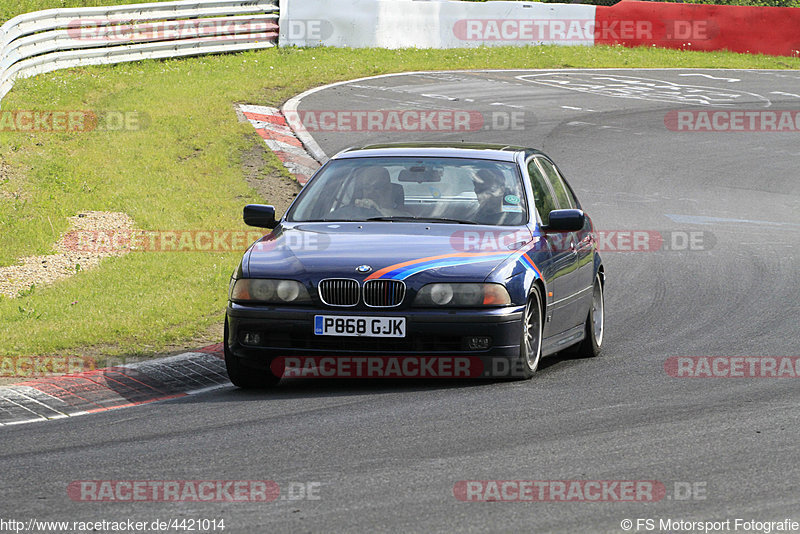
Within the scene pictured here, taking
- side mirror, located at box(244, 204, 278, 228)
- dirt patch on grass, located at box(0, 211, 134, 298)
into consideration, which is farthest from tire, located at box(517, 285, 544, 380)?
dirt patch on grass, located at box(0, 211, 134, 298)

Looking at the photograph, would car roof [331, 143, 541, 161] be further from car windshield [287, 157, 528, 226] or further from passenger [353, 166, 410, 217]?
passenger [353, 166, 410, 217]

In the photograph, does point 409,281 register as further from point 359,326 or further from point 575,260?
point 575,260

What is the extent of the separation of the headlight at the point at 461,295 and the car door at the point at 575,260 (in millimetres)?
1286

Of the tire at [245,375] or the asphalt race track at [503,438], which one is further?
the tire at [245,375]

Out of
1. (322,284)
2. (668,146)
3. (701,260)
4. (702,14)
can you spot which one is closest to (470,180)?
(322,284)

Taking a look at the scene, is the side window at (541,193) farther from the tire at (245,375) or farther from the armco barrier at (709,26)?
the armco barrier at (709,26)

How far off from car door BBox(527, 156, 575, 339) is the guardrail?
11.6 m

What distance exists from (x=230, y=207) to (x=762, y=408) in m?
9.07

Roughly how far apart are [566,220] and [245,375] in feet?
7.70

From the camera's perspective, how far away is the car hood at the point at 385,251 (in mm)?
7414

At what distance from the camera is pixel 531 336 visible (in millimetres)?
7875

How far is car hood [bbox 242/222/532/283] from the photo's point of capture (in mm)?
7414

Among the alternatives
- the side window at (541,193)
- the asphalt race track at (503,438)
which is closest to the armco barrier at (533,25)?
the asphalt race track at (503,438)

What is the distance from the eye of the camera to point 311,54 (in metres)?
27.8
